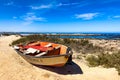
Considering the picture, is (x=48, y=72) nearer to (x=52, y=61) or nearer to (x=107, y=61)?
(x=52, y=61)

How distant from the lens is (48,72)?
34.5 feet

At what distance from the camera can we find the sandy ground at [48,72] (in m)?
9.54

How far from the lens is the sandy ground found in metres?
9.54

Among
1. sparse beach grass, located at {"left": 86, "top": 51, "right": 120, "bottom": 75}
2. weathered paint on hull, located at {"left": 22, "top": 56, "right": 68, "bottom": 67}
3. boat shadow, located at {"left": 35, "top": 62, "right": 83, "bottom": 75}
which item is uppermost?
weathered paint on hull, located at {"left": 22, "top": 56, "right": 68, "bottom": 67}

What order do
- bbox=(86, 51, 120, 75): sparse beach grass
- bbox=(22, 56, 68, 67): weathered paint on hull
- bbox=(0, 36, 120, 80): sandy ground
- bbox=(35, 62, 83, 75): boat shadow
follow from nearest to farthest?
bbox=(0, 36, 120, 80): sandy ground
bbox=(22, 56, 68, 67): weathered paint on hull
bbox=(35, 62, 83, 75): boat shadow
bbox=(86, 51, 120, 75): sparse beach grass

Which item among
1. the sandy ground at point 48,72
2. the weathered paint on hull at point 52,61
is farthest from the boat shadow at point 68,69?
the weathered paint on hull at point 52,61

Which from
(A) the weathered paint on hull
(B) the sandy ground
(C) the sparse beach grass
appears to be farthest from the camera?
(C) the sparse beach grass

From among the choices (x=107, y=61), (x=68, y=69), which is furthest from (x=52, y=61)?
(x=107, y=61)

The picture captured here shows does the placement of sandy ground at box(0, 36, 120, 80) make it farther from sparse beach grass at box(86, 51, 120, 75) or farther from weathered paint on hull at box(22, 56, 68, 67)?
sparse beach grass at box(86, 51, 120, 75)

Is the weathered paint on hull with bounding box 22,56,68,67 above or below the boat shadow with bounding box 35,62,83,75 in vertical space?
above

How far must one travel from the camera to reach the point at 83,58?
602 inches

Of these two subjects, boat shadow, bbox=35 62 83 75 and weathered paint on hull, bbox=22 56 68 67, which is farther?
boat shadow, bbox=35 62 83 75

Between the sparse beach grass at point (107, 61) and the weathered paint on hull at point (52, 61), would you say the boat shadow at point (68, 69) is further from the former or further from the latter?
the sparse beach grass at point (107, 61)

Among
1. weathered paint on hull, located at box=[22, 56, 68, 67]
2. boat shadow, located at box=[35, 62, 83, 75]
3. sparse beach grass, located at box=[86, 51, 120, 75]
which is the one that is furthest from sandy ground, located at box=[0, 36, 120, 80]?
sparse beach grass, located at box=[86, 51, 120, 75]
